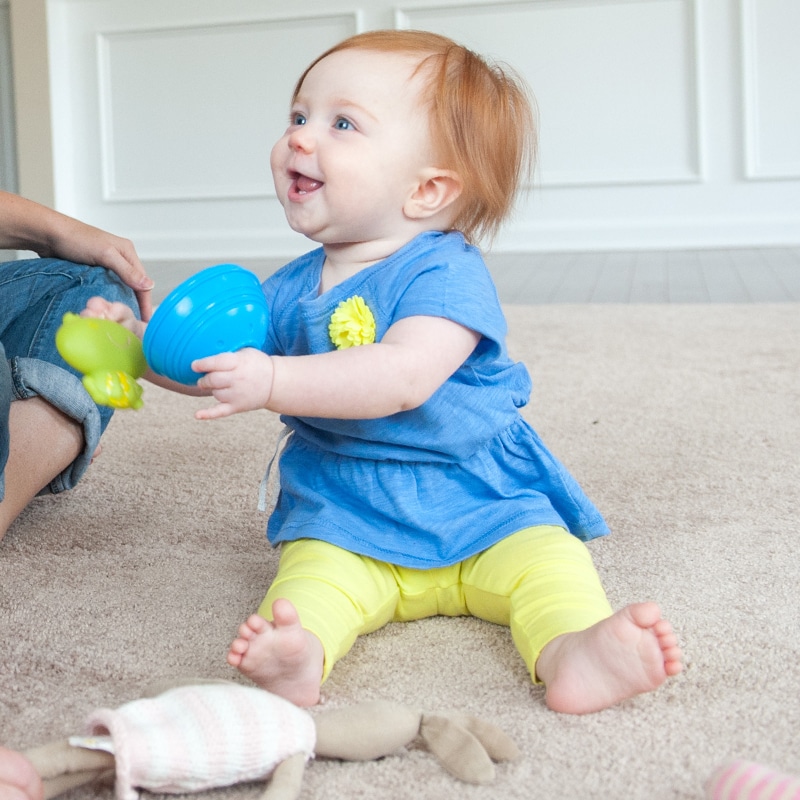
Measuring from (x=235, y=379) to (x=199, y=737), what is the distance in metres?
0.20

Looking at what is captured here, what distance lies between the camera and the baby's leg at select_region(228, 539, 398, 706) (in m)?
0.60

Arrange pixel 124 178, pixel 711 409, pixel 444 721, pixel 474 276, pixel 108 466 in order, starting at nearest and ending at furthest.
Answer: pixel 444 721 < pixel 474 276 < pixel 108 466 < pixel 711 409 < pixel 124 178

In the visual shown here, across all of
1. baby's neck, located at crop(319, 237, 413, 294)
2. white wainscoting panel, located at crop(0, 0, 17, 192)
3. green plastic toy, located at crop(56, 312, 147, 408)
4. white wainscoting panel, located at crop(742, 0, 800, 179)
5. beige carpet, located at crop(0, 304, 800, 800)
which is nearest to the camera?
beige carpet, located at crop(0, 304, 800, 800)

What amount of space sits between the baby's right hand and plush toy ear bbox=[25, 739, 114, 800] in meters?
0.32

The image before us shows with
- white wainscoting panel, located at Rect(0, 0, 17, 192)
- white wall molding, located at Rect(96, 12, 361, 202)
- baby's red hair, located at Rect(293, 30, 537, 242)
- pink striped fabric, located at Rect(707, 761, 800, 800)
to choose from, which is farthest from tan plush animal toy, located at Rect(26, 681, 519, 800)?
white wainscoting panel, located at Rect(0, 0, 17, 192)

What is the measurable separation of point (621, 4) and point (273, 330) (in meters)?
2.57

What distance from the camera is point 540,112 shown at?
320 centimetres

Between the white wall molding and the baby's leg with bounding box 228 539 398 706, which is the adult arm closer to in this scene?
the baby's leg with bounding box 228 539 398 706

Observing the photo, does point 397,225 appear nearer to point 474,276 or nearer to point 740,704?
point 474,276

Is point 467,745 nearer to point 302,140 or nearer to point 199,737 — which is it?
point 199,737

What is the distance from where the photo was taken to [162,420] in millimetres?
1387

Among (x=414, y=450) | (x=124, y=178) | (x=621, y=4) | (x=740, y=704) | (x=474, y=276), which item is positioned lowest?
(x=740, y=704)

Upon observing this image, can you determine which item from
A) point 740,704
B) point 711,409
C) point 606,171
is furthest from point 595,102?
point 740,704

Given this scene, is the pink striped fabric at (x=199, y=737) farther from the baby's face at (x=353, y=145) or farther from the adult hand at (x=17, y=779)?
the baby's face at (x=353, y=145)
